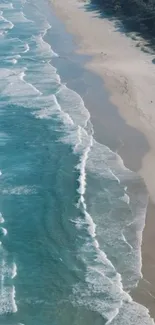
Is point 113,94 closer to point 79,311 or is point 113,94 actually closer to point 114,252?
point 114,252

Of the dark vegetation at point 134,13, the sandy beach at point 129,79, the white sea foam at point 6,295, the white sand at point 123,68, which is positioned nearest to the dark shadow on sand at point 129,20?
the dark vegetation at point 134,13

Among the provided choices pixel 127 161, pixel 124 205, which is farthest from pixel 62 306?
pixel 127 161

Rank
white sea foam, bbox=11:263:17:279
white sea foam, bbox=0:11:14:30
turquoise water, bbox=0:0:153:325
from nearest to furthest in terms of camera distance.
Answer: turquoise water, bbox=0:0:153:325
white sea foam, bbox=11:263:17:279
white sea foam, bbox=0:11:14:30

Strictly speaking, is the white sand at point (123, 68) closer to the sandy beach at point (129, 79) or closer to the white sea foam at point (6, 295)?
the sandy beach at point (129, 79)

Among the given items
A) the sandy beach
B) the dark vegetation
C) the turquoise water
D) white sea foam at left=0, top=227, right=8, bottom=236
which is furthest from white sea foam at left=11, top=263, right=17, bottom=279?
the dark vegetation

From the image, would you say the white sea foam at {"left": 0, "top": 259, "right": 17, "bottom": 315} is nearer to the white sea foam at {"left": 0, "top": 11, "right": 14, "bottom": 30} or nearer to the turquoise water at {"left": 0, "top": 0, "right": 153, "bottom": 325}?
the turquoise water at {"left": 0, "top": 0, "right": 153, "bottom": 325}

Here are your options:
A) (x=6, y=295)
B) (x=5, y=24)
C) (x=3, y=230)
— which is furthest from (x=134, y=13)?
(x=6, y=295)

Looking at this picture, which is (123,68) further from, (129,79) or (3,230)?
(3,230)
